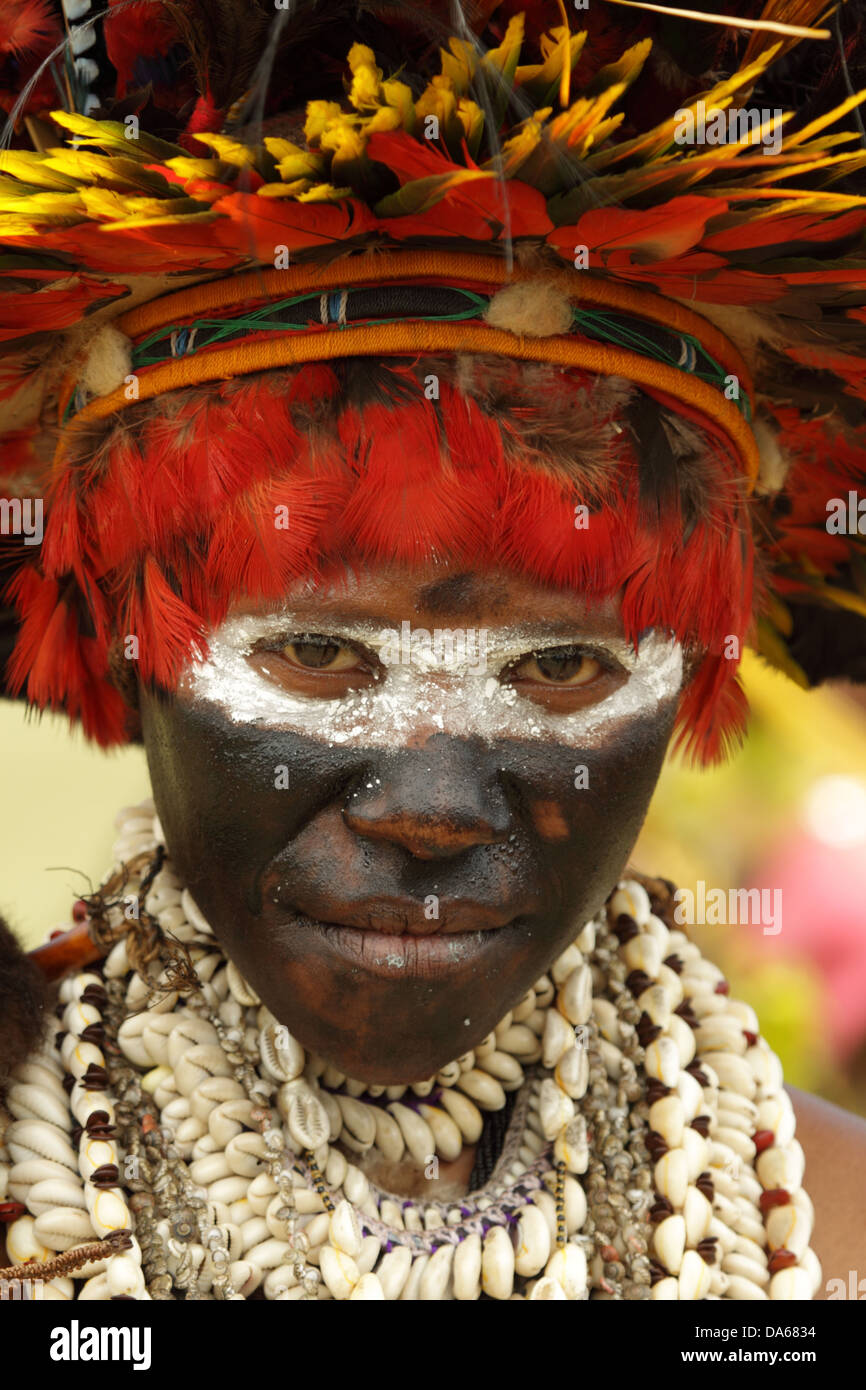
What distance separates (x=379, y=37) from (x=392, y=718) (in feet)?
3.06

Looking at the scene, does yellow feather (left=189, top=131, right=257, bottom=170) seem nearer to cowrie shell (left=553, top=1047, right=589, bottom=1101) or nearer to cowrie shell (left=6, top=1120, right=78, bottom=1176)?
cowrie shell (left=6, top=1120, right=78, bottom=1176)

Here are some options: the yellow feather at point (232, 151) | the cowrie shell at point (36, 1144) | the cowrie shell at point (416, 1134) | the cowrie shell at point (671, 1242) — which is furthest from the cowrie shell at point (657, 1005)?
the yellow feather at point (232, 151)

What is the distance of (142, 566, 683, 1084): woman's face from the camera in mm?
2051

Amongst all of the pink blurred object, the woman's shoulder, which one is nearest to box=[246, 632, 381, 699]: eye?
the woman's shoulder

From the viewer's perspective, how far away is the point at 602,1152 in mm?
2498

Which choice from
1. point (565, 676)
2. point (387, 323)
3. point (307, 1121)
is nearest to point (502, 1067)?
point (307, 1121)

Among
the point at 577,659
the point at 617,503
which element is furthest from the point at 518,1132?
the point at 617,503

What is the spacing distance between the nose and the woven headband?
1.87 feet

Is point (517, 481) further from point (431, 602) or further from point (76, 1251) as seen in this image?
point (76, 1251)

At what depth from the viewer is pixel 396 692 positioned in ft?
6.77

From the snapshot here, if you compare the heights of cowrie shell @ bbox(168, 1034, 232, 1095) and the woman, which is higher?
the woman

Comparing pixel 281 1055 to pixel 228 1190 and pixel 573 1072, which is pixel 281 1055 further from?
pixel 573 1072

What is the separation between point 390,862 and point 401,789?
116 millimetres

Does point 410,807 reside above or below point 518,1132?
above
